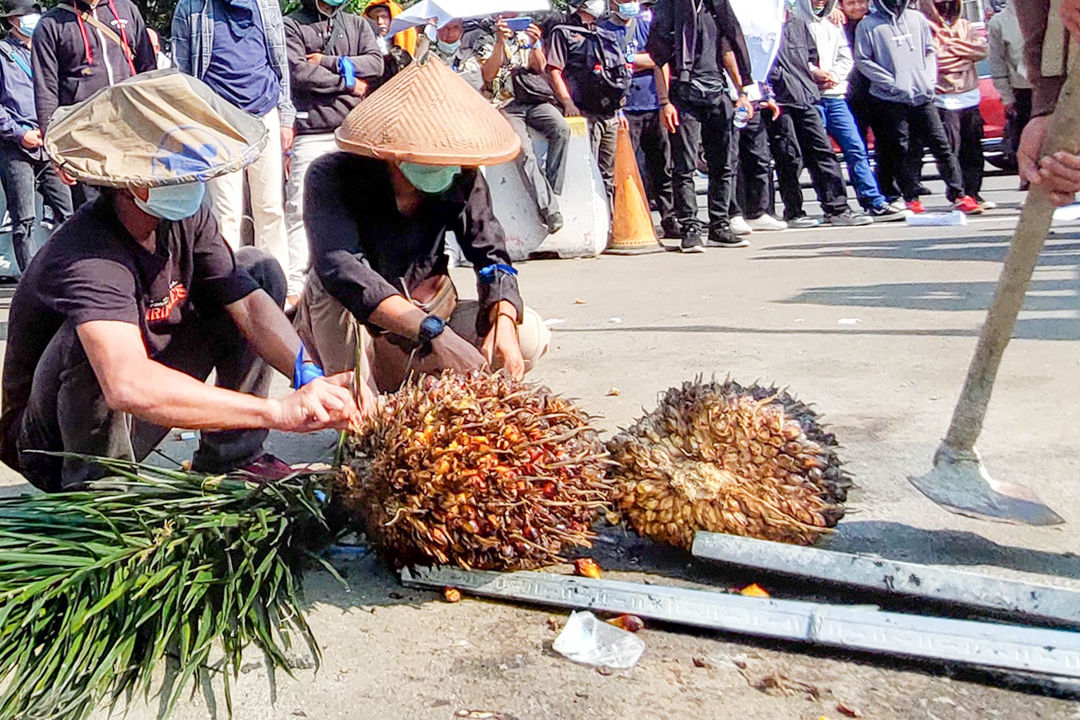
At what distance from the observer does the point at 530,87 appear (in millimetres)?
9539

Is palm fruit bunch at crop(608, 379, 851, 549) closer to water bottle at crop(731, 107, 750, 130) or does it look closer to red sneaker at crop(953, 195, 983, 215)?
water bottle at crop(731, 107, 750, 130)

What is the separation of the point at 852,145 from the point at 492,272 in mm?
7936

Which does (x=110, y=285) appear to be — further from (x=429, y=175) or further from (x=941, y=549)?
(x=941, y=549)

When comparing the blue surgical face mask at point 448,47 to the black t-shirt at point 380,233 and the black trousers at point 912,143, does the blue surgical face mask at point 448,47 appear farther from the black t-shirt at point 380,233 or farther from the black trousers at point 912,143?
the black t-shirt at point 380,233

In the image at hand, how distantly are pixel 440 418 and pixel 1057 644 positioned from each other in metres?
1.46

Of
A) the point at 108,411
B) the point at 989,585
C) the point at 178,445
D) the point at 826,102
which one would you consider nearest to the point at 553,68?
the point at 826,102

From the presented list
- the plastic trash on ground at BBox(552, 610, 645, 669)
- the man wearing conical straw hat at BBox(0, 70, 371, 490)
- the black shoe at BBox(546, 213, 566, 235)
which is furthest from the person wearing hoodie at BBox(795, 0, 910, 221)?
the plastic trash on ground at BBox(552, 610, 645, 669)

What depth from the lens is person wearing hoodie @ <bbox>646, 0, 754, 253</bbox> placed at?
9.16m

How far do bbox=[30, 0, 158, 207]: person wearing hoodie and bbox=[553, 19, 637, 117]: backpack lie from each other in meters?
3.80

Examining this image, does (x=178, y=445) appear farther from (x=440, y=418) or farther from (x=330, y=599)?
(x=440, y=418)

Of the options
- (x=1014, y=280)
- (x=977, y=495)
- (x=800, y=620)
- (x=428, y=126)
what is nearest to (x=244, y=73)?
(x=428, y=126)

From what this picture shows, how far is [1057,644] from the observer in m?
2.54

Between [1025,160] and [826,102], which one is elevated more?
[1025,160]

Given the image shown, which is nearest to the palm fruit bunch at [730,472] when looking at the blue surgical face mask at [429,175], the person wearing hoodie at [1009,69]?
the blue surgical face mask at [429,175]
